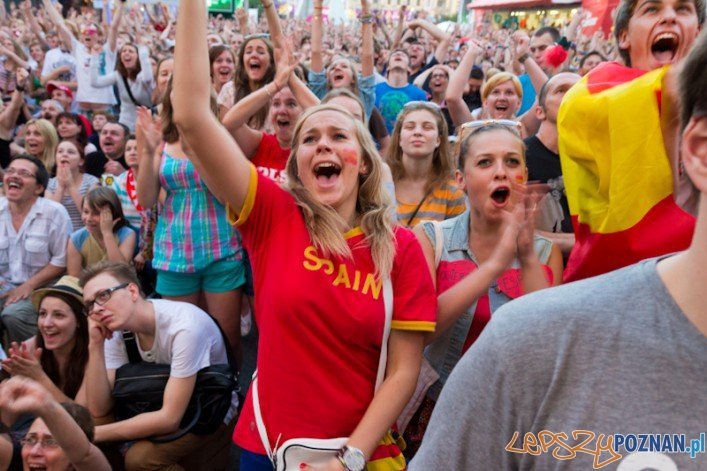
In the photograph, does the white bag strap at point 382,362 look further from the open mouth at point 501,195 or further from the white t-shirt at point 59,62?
the white t-shirt at point 59,62

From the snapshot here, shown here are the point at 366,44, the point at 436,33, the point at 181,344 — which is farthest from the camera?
the point at 436,33

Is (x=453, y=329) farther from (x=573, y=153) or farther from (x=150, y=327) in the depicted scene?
(x=150, y=327)

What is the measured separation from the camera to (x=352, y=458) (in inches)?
65.6

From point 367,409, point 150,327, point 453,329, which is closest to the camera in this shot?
point 367,409

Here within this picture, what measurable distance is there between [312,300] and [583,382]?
967 mm

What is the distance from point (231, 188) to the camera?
168 cm

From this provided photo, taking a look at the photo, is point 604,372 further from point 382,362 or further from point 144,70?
point 144,70

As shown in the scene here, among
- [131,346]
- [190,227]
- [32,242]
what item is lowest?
[131,346]

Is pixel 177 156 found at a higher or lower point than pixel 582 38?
lower

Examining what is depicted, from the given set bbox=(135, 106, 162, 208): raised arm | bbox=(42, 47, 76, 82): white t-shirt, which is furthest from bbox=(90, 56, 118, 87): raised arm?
bbox=(135, 106, 162, 208): raised arm

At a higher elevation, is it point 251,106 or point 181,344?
point 251,106

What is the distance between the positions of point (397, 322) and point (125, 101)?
5.75 metres

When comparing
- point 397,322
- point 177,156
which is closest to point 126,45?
point 177,156

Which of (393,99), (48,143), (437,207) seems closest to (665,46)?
(437,207)
